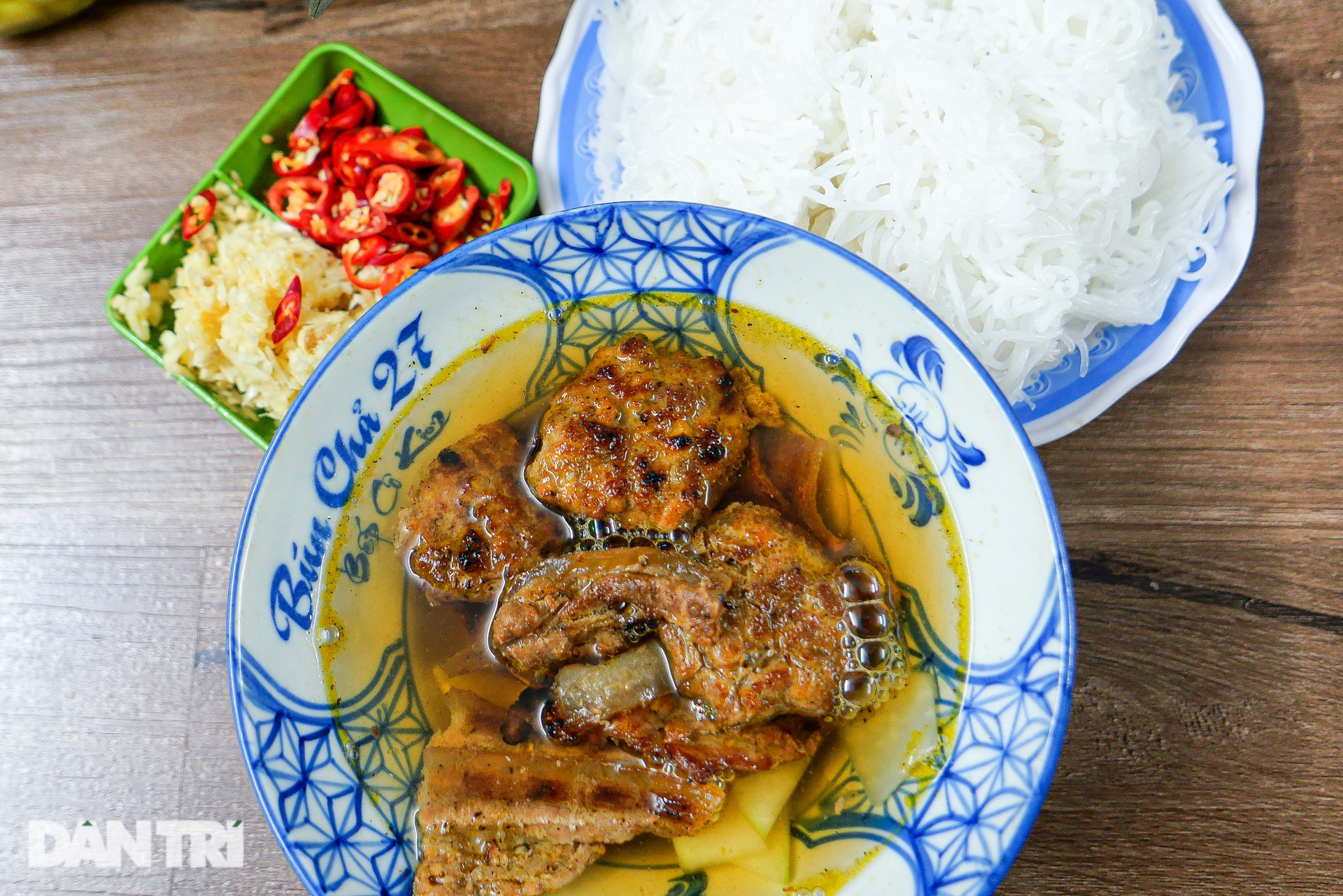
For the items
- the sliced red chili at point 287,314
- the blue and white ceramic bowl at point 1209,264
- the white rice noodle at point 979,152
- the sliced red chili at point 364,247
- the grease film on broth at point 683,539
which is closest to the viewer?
the grease film on broth at point 683,539

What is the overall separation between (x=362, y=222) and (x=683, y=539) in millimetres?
1216

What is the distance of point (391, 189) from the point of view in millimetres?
2125

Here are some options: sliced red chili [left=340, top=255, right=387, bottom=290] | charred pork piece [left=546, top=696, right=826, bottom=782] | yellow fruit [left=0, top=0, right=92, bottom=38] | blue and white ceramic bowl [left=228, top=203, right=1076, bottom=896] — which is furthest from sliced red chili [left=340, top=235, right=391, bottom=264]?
charred pork piece [left=546, top=696, right=826, bottom=782]

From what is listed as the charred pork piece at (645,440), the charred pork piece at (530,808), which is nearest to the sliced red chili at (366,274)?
the charred pork piece at (645,440)

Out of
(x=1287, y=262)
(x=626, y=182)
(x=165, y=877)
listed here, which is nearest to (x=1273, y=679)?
(x=1287, y=262)

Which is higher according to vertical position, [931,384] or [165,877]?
[931,384]

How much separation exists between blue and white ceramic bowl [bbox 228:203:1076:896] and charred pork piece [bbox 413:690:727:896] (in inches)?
2.6

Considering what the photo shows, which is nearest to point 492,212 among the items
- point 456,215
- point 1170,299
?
point 456,215

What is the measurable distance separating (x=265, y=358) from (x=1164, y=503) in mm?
2322

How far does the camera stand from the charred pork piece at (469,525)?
1.72m

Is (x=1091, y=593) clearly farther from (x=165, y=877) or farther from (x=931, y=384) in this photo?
(x=165, y=877)

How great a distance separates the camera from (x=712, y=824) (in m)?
1.66

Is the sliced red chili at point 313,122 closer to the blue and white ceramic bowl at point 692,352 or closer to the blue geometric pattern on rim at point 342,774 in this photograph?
the blue and white ceramic bowl at point 692,352

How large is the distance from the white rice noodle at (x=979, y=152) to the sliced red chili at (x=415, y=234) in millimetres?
666
